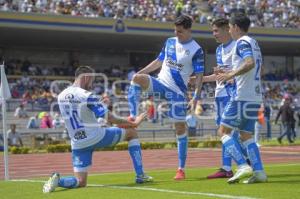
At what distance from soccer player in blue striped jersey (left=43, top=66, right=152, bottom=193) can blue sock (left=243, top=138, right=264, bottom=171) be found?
161cm

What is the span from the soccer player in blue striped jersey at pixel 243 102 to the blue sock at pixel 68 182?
6.84 feet

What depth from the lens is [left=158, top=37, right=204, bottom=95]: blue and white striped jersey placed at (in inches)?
396

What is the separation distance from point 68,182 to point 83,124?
0.81m

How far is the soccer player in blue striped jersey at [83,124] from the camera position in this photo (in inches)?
341

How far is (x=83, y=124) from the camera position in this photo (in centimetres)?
889

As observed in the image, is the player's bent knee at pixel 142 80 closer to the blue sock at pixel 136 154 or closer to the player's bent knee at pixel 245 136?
the blue sock at pixel 136 154

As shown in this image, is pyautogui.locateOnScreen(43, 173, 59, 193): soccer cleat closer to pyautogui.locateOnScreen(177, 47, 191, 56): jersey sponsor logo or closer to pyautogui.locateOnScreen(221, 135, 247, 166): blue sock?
pyautogui.locateOnScreen(221, 135, 247, 166): blue sock

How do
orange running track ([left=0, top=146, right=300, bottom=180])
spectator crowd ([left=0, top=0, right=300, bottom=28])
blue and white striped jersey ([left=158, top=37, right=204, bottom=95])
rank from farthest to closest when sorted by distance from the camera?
spectator crowd ([left=0, top=0, right=300, bottom=28])
orange running track ([left=0, top=146, right=300, bottom=180])
blue and white striped jersey ([left=158, top=37, right=204, bottom=95])

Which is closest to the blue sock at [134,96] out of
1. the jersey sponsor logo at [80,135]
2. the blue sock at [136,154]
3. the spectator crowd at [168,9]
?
the blue sock at [136,154]

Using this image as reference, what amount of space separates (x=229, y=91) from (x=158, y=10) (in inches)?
1196

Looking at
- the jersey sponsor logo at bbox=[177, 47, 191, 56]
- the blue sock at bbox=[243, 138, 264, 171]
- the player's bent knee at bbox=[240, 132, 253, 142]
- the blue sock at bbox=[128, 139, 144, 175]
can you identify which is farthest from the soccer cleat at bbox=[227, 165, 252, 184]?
the jersey sponsor logo at bbox=[177, 47, 191, 56]

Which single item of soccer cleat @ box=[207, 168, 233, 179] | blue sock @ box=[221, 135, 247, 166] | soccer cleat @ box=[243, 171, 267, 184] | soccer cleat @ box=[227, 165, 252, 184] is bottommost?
soccer cleat @ box=[207, 168, 233, 179]

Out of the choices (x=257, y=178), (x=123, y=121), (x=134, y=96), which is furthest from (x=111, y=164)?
(x=257, y=178)

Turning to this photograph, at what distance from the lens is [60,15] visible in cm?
3466
